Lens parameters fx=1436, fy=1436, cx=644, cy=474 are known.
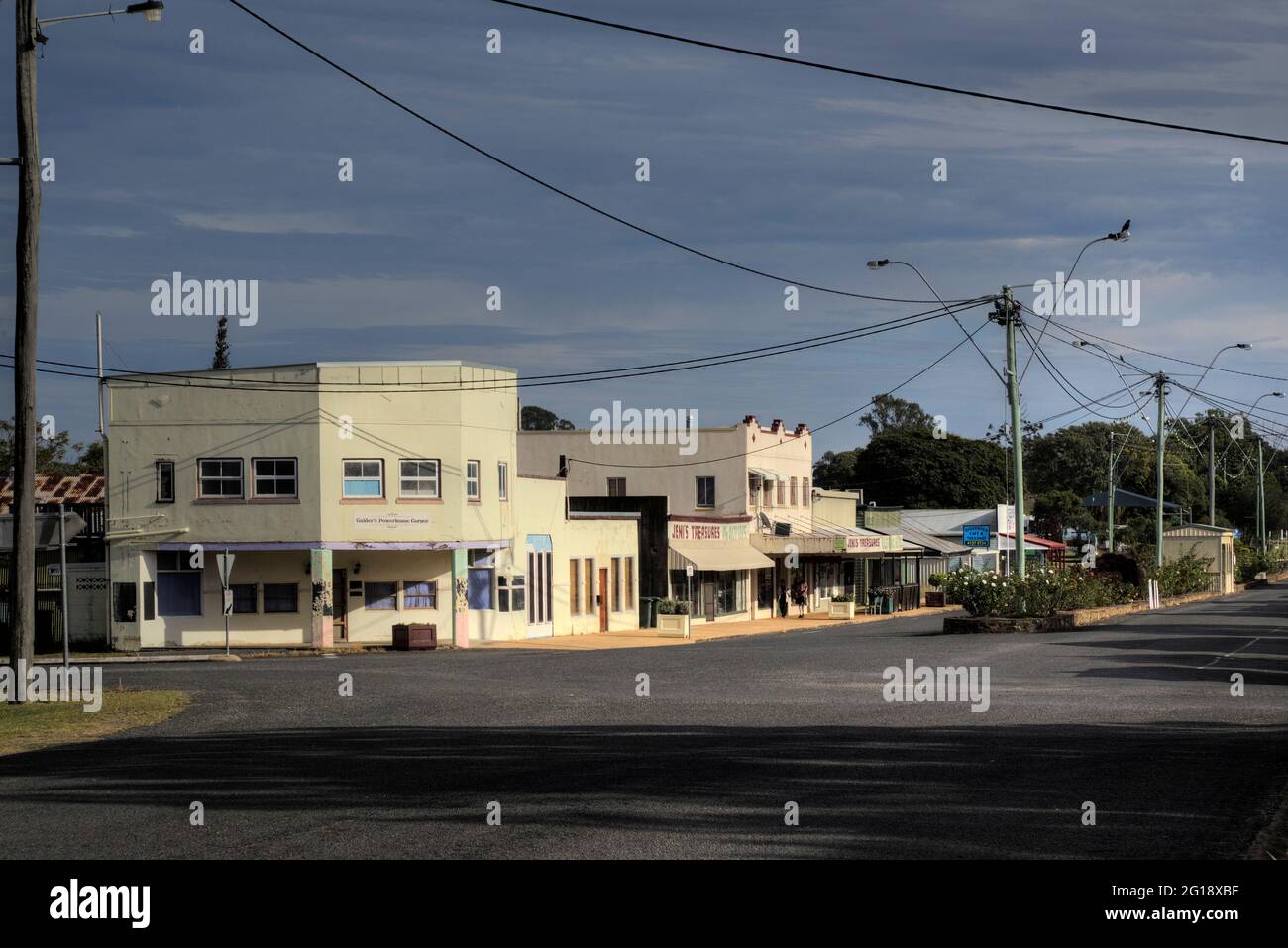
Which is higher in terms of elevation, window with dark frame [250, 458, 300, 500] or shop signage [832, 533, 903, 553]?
window with dark frame [250, 458, 300, 500]

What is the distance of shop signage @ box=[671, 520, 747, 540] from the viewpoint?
164ft

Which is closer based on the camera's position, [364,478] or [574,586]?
[364,478]

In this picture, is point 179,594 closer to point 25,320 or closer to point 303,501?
point 303,501

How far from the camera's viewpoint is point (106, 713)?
787 inches

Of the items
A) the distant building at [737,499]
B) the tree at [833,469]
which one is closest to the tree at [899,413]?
the tree at [833,469]

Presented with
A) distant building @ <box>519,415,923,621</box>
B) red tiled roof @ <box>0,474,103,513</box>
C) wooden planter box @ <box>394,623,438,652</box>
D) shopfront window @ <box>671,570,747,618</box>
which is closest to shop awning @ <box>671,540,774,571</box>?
distant building @ <box>519,415,923,621</box>

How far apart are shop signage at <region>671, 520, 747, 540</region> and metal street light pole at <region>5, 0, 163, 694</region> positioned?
97.9 feet

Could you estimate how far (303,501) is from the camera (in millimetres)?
38719

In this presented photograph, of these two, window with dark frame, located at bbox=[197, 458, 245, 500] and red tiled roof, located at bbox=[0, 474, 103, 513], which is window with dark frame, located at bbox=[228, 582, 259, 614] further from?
red tiled roof, located at bbox=[0, 474, 103, 513]

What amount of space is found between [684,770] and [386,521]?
2755cm

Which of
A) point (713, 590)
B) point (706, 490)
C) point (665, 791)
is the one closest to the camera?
point (665, 791)

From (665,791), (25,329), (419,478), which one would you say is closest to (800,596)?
(419,478)

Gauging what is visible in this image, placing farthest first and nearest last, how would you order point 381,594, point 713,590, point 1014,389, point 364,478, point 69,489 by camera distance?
1. point 713,590
2. point 69,489
3. point 381,594
4. point 364,478
5. point 1014,389

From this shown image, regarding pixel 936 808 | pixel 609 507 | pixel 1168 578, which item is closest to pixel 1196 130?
pixel 936 808
